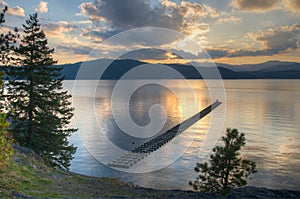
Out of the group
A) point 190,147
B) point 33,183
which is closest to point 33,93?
point 33,183

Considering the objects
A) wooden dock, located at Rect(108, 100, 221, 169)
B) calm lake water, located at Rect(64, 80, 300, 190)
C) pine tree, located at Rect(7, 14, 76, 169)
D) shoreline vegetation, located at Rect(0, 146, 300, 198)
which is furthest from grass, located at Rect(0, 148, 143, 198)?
wooden dock, located at Rect(108, 100, 221, 169)

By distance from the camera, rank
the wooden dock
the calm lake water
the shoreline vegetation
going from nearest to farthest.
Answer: the shoreline vegetation → the calm lake water → the wooden dock

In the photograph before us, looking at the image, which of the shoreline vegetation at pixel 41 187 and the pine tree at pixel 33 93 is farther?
the pine tree at pixel 33 93

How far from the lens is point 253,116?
78.3 meters

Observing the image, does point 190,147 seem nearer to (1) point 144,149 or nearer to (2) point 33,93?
(1) point 144,149

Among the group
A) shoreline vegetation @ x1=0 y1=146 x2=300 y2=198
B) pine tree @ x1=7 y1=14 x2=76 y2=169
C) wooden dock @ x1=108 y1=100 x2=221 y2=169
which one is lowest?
wooden dock @ x1=108 y1=100 x2=221 y2=169

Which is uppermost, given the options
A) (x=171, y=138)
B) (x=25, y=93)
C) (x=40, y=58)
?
(x=40, y=58)

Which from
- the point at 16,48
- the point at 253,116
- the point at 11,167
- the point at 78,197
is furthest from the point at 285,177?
the point at 253,116

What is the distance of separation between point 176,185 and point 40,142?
1692 centimetres

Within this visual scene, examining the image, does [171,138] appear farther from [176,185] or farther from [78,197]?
[78,197]

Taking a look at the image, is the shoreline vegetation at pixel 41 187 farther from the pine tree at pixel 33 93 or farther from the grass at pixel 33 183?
the pine tree at pixel 33 93

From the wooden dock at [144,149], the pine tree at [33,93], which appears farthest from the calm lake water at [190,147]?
the pine tree at [33,93]

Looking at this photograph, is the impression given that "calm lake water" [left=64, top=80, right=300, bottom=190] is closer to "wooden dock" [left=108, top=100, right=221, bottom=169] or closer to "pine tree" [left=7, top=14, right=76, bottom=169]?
"wooden dock" [left=108, top=100, right=221, bottom=169]

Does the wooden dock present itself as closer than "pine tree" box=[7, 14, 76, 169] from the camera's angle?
No
